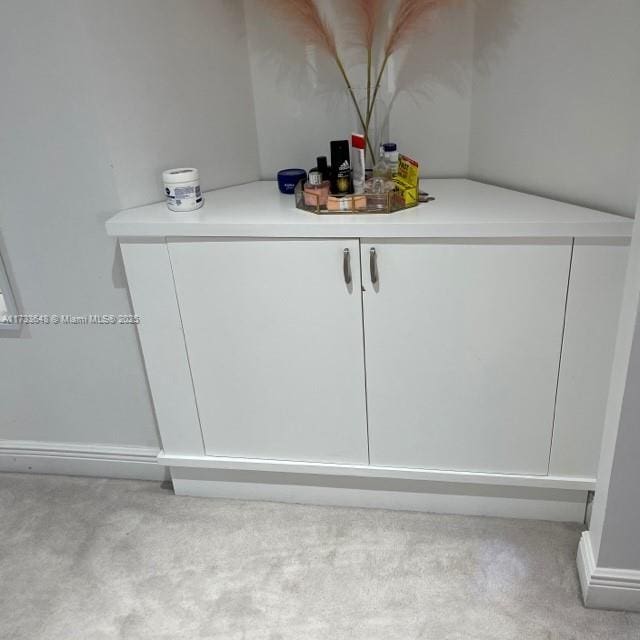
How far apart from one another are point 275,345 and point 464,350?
0.52 metres

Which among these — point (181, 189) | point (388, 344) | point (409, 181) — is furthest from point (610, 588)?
point (181, 189)

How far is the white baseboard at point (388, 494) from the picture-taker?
169 centimetres

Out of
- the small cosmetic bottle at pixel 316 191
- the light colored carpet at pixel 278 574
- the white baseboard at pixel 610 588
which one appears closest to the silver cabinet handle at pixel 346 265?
the small cosmetic bottle at pixel 316 191

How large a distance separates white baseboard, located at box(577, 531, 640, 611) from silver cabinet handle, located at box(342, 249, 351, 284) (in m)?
0.93

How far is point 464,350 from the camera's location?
1.52 metres

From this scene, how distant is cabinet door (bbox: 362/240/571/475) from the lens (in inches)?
55.7

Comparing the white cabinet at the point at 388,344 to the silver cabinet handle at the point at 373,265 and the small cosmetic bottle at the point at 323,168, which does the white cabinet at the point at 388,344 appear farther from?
the small cosmetic bottle at the point at 323,168

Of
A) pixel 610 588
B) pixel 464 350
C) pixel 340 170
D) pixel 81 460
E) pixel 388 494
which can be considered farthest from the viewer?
pixel 81 460

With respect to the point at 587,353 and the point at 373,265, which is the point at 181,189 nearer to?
the point at 373,265

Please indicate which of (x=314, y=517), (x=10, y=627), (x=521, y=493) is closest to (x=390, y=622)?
(x=314, y=517)

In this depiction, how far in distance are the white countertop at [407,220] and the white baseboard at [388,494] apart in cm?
79

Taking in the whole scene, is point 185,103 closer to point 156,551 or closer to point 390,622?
point 156,551

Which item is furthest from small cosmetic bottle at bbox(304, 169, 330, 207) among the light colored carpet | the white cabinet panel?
the light colored carpet

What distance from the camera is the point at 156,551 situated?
1.68m
